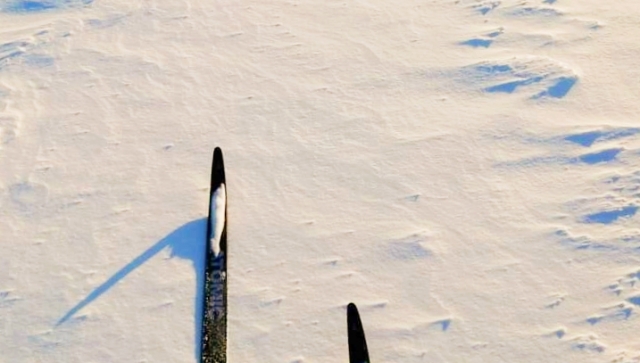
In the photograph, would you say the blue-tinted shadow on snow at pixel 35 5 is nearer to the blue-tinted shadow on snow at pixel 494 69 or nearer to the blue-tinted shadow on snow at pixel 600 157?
the blue-tinted shadow on snow at pixel 494 69

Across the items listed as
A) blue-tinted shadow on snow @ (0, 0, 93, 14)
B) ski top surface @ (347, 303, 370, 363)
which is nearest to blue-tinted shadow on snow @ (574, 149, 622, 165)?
ski top surface @ (347, 303, 370, 363)

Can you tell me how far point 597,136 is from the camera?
4.75m

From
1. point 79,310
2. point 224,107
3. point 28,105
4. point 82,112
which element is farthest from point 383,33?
point 79,310

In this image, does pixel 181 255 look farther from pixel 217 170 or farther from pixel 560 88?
pixel 560 88

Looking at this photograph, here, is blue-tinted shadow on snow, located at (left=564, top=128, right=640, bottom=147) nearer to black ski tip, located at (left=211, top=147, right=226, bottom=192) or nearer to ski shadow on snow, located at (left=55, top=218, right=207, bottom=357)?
black ski tip, located at (left=211, top=147, right=226, bottom=192)

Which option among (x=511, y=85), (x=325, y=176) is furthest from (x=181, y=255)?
(x=511, y=85)

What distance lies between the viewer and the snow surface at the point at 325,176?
4035 mm

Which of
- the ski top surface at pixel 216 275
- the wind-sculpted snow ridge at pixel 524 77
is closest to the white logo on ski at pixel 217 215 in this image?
the ski top surface at pixel 216 275

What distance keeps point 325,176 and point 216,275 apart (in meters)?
0.96

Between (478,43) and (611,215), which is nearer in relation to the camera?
(611,215)

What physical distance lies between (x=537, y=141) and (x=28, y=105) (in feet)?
11.3

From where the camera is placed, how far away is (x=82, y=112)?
17.3ft

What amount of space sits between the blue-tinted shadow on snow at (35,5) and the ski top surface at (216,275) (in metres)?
2.22

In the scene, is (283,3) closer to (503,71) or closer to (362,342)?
(503,71)
